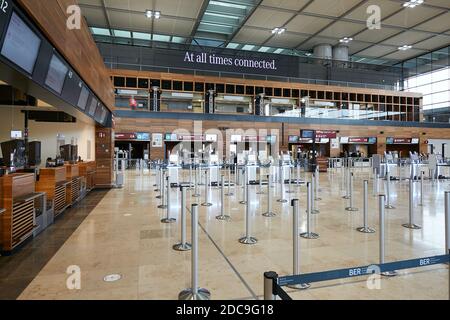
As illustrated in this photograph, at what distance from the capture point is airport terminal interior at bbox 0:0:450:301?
2695 millimetres

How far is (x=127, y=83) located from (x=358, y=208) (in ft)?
52.7

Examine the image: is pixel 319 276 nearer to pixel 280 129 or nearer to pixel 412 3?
pixel 280 129

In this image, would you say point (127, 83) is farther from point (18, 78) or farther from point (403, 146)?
point (403, 146)

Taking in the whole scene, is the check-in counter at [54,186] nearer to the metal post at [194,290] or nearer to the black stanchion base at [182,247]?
the black stanchion base at [182,247]

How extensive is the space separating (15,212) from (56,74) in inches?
76.1

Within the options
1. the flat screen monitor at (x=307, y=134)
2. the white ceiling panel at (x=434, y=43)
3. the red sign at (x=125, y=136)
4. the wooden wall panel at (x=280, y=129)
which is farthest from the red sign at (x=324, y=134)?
the red sign at (x=125, y=136)

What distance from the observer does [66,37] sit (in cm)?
407

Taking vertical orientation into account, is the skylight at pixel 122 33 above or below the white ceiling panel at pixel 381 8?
above

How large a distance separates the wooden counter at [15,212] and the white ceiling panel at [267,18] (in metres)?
16.1

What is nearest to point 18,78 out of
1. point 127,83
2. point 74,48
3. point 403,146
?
point 74,48

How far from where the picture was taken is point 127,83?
699 inches

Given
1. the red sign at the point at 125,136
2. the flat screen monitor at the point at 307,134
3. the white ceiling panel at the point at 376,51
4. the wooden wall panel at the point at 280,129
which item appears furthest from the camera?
the white ceiling panel at the point at 376,51

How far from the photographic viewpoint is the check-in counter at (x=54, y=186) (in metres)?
5.08

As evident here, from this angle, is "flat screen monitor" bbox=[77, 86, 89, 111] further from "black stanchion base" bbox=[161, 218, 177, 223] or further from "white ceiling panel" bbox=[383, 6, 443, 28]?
"white ceiling panel" bbox=[383, 6, 443, 28]
